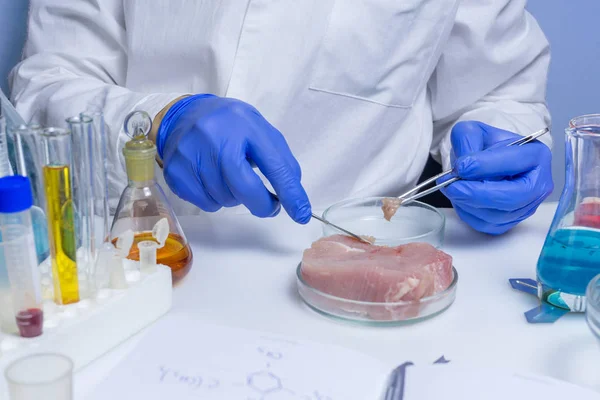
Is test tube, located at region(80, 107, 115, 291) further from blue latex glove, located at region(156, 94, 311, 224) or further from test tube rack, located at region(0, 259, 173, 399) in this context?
blue latex glove, located at region(156, 94, 311, 224)

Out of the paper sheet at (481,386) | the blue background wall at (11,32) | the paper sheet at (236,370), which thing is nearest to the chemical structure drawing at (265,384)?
the paper sheet at (236,370)

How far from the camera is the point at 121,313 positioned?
703mm

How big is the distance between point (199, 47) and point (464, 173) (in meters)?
0.52

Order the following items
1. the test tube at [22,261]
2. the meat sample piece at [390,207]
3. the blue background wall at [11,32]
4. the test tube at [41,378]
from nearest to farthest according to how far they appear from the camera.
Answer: the test tube at [41,378] < the test tube at [22,261] < the meat sample piece at [390,207] < the blue background wall at [11,32]

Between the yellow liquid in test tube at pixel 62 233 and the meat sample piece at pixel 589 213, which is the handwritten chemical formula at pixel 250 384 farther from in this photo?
the meat sample piece at pixel 589 213

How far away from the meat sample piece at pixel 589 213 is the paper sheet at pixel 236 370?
0.31 meters

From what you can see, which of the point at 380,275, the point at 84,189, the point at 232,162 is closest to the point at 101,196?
the point at 84,189

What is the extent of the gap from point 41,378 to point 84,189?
227 mm

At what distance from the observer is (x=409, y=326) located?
A: 0.77m

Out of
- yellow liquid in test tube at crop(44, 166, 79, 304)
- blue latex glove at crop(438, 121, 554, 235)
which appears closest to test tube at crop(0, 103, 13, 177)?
yellow liquid in test tube at crop(44, 166, 79, 304)

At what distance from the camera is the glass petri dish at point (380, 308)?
749 millimetres

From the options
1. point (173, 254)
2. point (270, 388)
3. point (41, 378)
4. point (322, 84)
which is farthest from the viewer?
point (322, 84)

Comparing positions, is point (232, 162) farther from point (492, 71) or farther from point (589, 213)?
point (492, 71)

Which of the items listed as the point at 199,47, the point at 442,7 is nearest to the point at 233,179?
the point at 199,47
